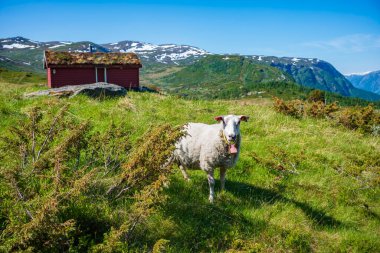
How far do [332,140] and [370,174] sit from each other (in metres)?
4.37

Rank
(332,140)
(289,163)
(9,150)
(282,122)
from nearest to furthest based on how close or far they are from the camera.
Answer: (9,150), (289,163), (332,140), (282,122)

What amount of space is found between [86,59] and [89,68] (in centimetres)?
126

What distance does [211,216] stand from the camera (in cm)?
649

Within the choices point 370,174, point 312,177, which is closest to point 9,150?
point 312,177

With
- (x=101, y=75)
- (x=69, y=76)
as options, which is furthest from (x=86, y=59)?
→ (x=69, y=76)

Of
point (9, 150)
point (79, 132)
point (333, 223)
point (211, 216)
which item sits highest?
point (79, 132)

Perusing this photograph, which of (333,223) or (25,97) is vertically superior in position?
(25,97)

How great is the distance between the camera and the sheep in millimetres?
7168

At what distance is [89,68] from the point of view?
41.9 meters

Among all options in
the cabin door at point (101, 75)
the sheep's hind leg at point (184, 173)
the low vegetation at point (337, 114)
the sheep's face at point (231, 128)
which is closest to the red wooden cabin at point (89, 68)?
the cabin door at point (101, 75)

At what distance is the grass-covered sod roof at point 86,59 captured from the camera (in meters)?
39.6

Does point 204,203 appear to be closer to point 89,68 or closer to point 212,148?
point 212,148

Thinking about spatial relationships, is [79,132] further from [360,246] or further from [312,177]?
[312,177]

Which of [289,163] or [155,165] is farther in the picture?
[289,163]
